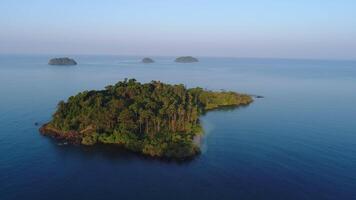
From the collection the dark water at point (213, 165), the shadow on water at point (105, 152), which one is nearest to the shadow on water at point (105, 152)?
the shadow on water at point (105, 152)

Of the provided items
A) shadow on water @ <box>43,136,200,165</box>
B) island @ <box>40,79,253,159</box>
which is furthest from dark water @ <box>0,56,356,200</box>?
island @ <box>40,79,253,159</box>

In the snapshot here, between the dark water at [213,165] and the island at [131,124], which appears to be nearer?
the dark water at [213,165]

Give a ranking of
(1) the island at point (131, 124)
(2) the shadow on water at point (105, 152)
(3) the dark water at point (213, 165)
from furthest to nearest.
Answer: (1) the island at point (131, 124) < (2) the shadow on water at point (105, 152) < (3) the dark water at point (213, 165)

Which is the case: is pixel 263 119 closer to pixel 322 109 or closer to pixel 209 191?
pixel 322 109

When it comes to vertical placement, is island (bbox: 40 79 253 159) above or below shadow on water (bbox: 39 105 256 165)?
above

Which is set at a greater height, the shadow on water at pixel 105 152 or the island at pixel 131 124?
the island at pixel 131 124

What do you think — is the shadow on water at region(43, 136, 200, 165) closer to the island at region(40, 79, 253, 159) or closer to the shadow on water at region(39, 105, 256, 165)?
the shadow on water at region(39, 105, 256, 165)

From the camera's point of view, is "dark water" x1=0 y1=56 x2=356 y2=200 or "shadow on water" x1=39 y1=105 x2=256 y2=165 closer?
"dark water" x1=0 y1=56 x2=356 y2=200

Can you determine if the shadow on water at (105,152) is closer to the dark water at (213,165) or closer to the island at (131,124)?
the dark water at (213,165)

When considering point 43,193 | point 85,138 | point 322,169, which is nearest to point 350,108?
point 322,169
